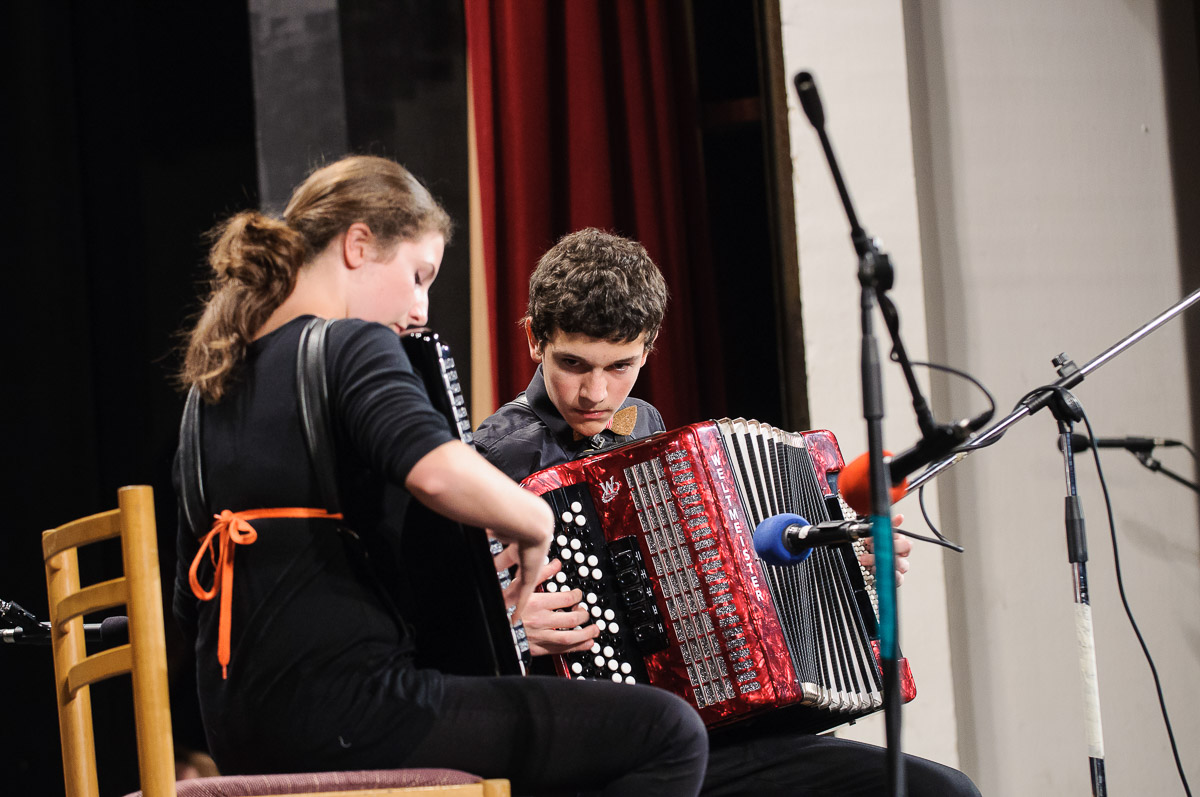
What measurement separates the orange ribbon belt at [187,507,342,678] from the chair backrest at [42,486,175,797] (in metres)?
0.09

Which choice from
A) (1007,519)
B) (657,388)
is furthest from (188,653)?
(1007,519)

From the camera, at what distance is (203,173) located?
309cm

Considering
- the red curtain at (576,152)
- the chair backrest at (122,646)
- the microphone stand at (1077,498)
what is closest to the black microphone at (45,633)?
the chair backrest at (122,646)

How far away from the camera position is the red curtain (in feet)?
9.55

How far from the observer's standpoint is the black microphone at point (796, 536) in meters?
1.40

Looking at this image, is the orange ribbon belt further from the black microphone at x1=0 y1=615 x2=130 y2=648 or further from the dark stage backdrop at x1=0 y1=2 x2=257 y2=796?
the dark stage backdrop at x1=0 y1=2 x2=257 y2=796

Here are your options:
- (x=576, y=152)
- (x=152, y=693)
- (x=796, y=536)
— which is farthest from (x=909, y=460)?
(x=576, y=152)

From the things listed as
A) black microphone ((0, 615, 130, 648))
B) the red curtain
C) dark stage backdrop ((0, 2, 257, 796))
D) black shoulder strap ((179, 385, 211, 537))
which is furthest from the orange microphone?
dark stage backdrop ((0, 2, 257, 796))

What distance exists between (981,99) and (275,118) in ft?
5.91

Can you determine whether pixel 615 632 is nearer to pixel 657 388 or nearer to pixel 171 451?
pixel 657 388

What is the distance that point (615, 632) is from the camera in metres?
1.62

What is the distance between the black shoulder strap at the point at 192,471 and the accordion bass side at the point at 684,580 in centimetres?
46

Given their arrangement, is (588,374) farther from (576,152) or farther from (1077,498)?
(576,152)

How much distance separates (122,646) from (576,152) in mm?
1869
